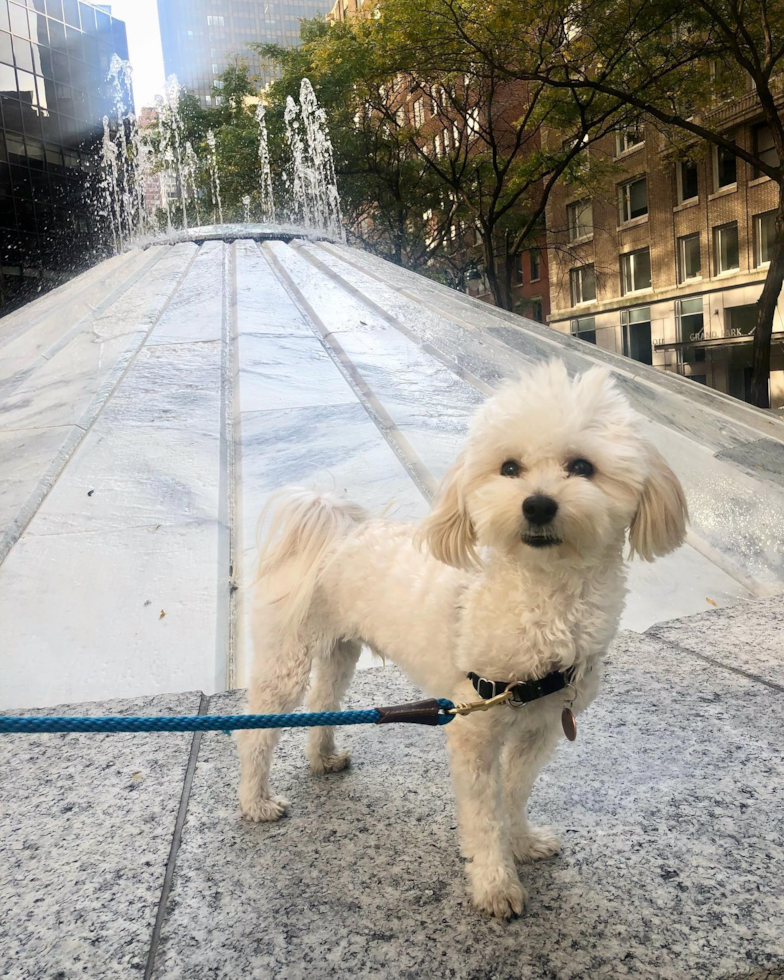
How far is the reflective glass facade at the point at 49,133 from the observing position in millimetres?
26172

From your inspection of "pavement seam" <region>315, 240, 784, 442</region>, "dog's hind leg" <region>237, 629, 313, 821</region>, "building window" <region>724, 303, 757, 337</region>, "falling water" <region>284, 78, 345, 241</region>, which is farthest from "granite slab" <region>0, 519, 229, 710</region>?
"building window" <region>724, 303, 757, 337</region>

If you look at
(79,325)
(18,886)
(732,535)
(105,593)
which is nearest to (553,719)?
(18,886)

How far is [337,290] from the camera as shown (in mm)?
10125

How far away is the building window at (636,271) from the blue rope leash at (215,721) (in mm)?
28823

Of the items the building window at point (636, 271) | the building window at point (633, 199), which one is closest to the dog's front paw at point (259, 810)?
the building window at point (636, 271)

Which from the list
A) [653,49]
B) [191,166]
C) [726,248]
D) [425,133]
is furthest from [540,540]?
[191,166]

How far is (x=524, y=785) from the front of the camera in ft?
6.53

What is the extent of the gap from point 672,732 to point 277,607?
1.43m

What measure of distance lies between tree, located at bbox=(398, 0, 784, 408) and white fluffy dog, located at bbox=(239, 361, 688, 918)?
494 inches

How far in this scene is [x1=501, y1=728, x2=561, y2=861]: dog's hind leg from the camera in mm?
1958

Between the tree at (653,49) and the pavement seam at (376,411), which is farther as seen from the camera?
the tree at (653,49)

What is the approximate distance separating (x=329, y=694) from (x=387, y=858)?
2.16ft

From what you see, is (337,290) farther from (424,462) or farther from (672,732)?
(672,732)

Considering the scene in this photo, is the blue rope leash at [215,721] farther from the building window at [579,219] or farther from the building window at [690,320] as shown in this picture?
the building window at [579,219]
